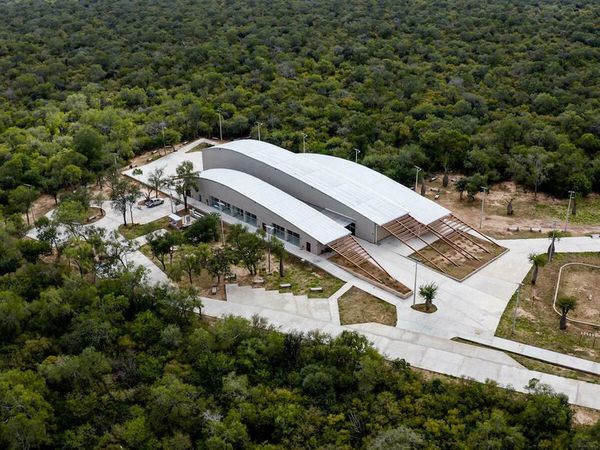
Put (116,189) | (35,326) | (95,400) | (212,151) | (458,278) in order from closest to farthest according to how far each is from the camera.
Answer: (95,400) < (35,326) < (458,278) < (116,189) < (212,151)

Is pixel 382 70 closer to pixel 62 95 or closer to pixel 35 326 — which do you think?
pixel 62 95

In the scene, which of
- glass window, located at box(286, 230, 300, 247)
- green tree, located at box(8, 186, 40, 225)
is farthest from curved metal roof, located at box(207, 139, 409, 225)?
green tree, located at box(8, 186, 40, 225)

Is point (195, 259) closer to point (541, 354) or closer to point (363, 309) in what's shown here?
point (363, 309)

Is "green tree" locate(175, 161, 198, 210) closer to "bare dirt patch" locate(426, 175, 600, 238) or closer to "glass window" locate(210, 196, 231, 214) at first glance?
"glass window" locate(210, 196, 231, 214)

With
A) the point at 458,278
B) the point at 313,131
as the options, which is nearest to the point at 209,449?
the point at 458,278

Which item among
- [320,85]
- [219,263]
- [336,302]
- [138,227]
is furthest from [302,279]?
[320,85]

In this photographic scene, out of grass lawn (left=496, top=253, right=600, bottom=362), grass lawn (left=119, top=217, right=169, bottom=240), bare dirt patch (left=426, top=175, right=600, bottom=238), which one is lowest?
bare dirt patch (left=426, top=175, right=600, bottom=238)

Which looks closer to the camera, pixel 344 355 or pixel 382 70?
pixel 344 355

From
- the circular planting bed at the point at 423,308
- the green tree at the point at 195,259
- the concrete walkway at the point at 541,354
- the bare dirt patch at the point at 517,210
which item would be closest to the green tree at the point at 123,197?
the green tree at the point at 195,259
